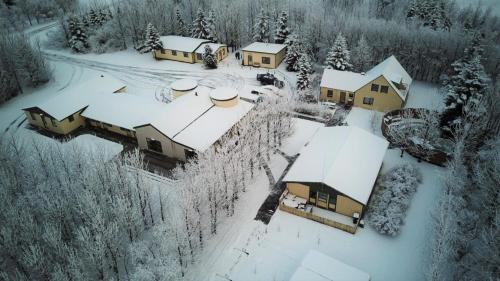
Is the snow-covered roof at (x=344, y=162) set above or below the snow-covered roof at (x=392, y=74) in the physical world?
below

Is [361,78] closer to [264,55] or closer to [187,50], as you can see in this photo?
[264,55]

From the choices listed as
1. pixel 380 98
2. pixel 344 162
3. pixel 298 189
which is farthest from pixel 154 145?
pixel 380 98

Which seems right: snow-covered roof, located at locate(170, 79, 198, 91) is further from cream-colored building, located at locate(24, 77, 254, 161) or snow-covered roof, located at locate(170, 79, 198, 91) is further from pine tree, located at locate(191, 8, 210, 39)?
pine tree, located at locate(191, 8, 210, 39)

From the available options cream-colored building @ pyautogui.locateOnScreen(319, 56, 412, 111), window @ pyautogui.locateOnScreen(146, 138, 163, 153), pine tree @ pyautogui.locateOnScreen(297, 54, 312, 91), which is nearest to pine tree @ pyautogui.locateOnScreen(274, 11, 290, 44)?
pine tree @ pyautogui.locateOnScreen(297, 54, 312, 91)

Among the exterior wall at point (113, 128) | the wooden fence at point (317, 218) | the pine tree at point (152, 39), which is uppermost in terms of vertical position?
the pine tree at point (152, 39)

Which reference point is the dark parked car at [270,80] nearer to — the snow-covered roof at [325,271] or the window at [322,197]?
the window at [322,197]

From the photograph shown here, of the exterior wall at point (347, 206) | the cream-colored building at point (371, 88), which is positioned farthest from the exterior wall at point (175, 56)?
the exterior wall at point (347, 206)
